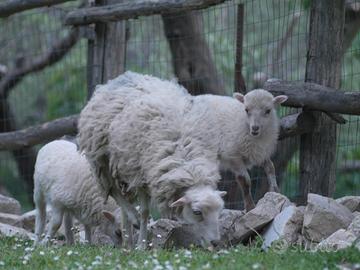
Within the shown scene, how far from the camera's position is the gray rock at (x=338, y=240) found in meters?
6.55

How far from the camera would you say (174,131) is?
7.67 meters

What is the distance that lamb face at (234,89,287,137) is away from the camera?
8078 mm

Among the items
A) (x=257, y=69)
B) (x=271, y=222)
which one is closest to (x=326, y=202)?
(x=271, y=222)

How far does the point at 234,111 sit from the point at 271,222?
1319 millimetres

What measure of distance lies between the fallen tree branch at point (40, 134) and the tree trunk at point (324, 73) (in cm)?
314

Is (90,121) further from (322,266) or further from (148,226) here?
(322,266)

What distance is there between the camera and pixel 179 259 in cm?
576

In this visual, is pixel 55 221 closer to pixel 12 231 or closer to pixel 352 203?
pixel 12 231

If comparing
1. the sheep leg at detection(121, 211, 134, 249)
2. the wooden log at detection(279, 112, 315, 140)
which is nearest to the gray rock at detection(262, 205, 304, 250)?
the wooden log at detection(279, 112, 315, 140)

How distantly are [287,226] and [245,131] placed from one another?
1287mm

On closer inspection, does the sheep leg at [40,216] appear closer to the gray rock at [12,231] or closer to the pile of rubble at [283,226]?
the gray rock at [12,231]

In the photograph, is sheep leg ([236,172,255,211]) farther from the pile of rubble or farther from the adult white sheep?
the pile of rubble

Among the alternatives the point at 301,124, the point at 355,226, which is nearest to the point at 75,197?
the point at 301,124

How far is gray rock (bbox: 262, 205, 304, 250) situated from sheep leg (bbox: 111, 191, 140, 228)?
133 cm
